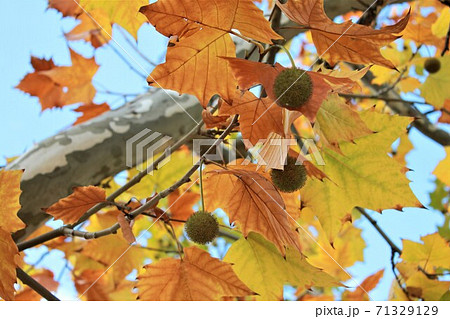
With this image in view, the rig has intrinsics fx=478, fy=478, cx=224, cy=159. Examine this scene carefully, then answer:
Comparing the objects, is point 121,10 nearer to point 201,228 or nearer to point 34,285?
point 201,228

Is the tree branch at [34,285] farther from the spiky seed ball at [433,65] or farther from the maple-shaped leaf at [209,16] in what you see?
the spiky seed ball at [433,65]

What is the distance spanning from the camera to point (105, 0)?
100 centimetres

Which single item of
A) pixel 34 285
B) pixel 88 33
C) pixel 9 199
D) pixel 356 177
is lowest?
pixel 34 285

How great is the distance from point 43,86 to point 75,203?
112 centimetres

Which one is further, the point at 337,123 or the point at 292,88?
the point at 337,123

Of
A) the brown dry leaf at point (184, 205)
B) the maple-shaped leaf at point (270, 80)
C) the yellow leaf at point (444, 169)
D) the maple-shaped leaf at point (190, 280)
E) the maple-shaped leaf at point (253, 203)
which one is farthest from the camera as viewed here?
the yellow leaf at point (444, 169)

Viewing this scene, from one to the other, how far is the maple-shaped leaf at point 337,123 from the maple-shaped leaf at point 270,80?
0.47 feet

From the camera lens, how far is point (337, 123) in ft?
3.03

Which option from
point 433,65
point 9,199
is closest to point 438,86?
point 433,65

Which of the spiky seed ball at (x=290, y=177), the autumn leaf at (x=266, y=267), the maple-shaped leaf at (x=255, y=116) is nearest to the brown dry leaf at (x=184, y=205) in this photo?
the autumn leaf at (x=266, y=267)

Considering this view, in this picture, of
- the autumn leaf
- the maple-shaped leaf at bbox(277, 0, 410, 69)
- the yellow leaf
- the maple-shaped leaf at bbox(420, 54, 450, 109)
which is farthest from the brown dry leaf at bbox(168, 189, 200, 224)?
the maple-shaped leaf at bbox(420, 54, 450, 109)

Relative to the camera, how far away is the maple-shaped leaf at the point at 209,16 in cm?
73

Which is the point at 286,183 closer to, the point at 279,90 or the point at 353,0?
the point at 279,90

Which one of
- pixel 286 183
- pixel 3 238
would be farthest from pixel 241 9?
pixel 3 238
